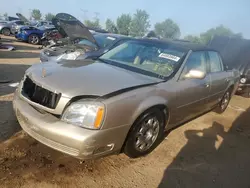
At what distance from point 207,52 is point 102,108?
2707mm

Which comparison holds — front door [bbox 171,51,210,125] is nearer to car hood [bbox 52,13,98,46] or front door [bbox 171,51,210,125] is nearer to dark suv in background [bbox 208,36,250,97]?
dark suv in background [bbox 208,36,250,97]

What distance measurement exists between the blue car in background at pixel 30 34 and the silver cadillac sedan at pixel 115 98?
13.5 metres

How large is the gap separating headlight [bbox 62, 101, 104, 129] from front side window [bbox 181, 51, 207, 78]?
5.19 feet

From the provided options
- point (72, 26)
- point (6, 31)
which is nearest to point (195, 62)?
point (72, 26)

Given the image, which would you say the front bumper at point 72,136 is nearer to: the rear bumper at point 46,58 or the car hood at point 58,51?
the rear bumper at point 46,58

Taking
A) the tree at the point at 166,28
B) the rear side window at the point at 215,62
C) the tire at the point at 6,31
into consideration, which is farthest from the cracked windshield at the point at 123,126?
the tree at the point at 166,28

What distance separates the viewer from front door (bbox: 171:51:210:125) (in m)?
3.48

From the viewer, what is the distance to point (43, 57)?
7160 millimetres

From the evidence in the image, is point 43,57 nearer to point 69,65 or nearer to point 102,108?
point 69,65

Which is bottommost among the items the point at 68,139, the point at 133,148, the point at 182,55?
the point at 133,148

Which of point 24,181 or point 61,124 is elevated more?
point 61,124

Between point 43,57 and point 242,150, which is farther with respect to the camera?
point 43,57

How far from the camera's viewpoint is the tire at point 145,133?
2922 millimetres

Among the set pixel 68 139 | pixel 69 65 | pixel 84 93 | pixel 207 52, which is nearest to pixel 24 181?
pixel 68 139
